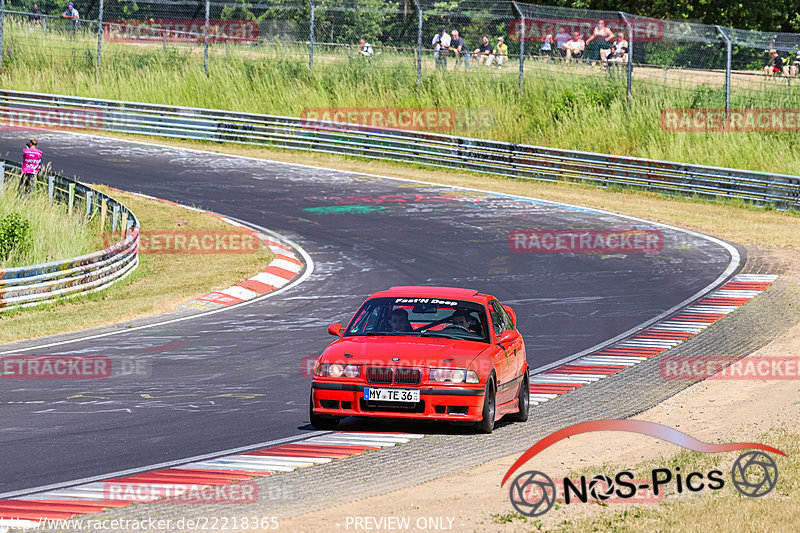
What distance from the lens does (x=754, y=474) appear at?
8562 millimetres

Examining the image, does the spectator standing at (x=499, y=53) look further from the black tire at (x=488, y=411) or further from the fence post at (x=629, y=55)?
the black tire at (x=488, y=411)

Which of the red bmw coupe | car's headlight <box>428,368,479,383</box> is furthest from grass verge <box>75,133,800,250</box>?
car's headlight <box>428,368,479,383</box>

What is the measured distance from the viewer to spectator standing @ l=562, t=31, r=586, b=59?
32.8m

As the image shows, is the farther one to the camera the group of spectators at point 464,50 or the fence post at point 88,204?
the group of spectators at point 464,50

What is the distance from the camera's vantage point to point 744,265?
21.3 metres

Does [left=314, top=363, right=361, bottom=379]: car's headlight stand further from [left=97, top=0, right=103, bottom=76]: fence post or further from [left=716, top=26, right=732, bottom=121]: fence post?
[left=97, top=0, right=103, bottom=76]: fence post

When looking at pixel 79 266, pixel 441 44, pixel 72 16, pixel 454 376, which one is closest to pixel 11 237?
pixel 79 266

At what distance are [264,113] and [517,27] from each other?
965 centimetres

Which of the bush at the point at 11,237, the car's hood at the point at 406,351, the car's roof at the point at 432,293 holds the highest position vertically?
the car's roof at the point at 432,293

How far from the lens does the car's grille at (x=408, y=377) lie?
31.8 ft

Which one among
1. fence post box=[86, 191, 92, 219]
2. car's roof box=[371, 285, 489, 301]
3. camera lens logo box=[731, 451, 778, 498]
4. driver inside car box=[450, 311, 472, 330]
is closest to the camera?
camera lens logo box=[731, 451, 778, 498]

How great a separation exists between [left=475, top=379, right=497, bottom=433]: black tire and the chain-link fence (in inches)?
809

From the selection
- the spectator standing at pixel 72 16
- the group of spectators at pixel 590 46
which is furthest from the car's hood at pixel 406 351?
the spectator standing at pixel 72 16

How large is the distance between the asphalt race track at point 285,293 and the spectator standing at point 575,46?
5863 millimetres
